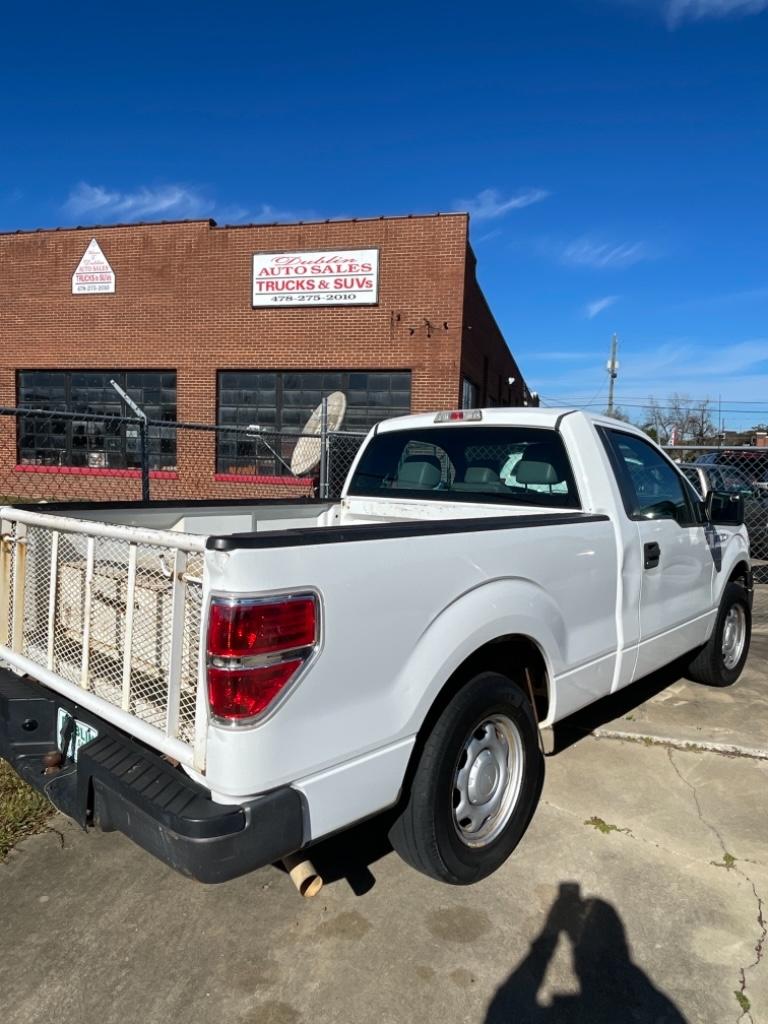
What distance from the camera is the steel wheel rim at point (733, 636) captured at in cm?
523

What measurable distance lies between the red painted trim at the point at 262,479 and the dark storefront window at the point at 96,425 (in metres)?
1.51

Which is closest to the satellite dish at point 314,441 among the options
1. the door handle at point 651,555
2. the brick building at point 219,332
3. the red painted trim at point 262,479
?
the red painted trim at point 262,479

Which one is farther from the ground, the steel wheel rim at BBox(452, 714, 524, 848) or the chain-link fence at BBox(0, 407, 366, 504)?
the chain-link fence at BBox(0, 407, 366, 504)

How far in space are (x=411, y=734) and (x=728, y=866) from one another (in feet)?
5.60

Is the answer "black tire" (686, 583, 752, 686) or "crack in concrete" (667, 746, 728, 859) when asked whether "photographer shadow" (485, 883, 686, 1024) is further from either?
"black tire" (686, 583, 752, 686)

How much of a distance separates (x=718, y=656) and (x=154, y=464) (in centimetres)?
1462

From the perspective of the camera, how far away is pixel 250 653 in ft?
6.09

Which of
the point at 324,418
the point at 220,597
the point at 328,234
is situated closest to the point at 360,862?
the point at 220,597

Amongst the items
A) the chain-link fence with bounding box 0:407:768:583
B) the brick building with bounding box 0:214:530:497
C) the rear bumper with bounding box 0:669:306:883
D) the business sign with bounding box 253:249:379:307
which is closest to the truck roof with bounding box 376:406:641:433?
the rear bumper with bounding box 0:669:306:883

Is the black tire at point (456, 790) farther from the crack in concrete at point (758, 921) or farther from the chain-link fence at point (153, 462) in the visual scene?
the chain-link fence at point (153, 462)

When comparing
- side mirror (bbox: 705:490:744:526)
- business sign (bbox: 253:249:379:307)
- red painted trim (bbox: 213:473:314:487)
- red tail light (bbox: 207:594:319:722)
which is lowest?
red tail light (bbox: 207:594:319:722)

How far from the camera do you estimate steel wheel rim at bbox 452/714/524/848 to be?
2.72m

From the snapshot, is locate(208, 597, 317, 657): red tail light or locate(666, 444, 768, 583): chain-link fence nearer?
locate(208, 597, 317, 657): red tail light

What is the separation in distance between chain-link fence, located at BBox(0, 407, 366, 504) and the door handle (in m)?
11.2
